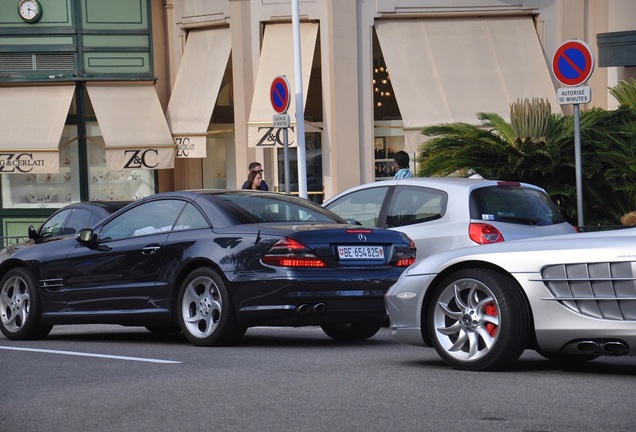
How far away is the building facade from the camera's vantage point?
25828mm

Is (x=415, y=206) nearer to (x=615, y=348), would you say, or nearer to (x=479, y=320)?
(x=479, y=320)

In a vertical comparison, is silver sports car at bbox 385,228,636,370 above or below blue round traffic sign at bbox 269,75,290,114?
below

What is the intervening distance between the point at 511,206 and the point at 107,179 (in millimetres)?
Result: 17191

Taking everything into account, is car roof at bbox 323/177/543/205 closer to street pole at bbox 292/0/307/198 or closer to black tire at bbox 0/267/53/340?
black tire at bbox 0/267/53/340

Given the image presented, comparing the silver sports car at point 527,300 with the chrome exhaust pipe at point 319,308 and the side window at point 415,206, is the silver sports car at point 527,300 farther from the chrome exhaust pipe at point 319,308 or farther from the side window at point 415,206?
the side window at point 415,206

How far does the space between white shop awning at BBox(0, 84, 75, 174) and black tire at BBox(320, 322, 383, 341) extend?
16.2 meters

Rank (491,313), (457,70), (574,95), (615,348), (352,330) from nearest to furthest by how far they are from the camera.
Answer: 1. (615,348)
2. (491,313)
3. (352,330)
4. (574,95)
5. (457,70)

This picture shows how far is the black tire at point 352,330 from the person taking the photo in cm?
1174

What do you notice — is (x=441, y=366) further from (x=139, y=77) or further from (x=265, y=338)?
(x=139, y=77)

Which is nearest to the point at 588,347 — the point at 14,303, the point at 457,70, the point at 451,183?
the point at 451,183

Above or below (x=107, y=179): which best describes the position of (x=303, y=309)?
below

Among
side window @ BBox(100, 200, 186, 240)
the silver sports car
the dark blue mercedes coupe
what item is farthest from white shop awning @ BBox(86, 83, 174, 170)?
the silver sports car

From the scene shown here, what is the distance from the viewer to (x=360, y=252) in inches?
430

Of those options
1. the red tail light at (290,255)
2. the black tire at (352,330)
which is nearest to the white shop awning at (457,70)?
the black tire at (352,330)
